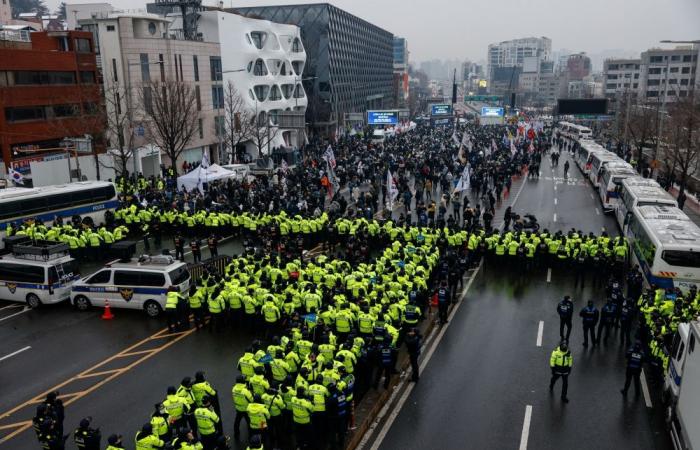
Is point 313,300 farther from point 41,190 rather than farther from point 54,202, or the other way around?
point 41,190

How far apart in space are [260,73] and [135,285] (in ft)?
159

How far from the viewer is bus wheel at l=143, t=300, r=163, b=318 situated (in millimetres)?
17797

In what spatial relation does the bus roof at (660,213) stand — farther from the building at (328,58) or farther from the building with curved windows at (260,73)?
the building at (328,58)

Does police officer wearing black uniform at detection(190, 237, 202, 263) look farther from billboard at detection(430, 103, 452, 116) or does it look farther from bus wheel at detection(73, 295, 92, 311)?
billboard at detection(430, 103, 452, 116)

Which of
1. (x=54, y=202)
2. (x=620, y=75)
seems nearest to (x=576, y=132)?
(x=620, y=75)

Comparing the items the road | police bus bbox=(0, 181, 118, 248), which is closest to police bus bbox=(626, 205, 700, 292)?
the road

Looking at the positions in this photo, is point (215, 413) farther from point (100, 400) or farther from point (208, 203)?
point (208, 203)

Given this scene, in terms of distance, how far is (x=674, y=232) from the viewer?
18844 millimetres

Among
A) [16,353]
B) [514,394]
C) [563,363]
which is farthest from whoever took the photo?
[16,353]

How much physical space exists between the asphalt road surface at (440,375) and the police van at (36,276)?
0.48 m

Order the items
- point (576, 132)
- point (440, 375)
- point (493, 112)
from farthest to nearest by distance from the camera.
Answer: point (493, 112)
point (576, 132)
point (440, 375)

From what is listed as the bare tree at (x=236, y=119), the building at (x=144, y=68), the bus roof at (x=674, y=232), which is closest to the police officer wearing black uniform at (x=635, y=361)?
the bus roof at (x=674, y=232)

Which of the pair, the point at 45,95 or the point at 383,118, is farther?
the point at 383,118

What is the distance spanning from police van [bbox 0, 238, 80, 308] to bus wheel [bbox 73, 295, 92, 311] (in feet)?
2.09
